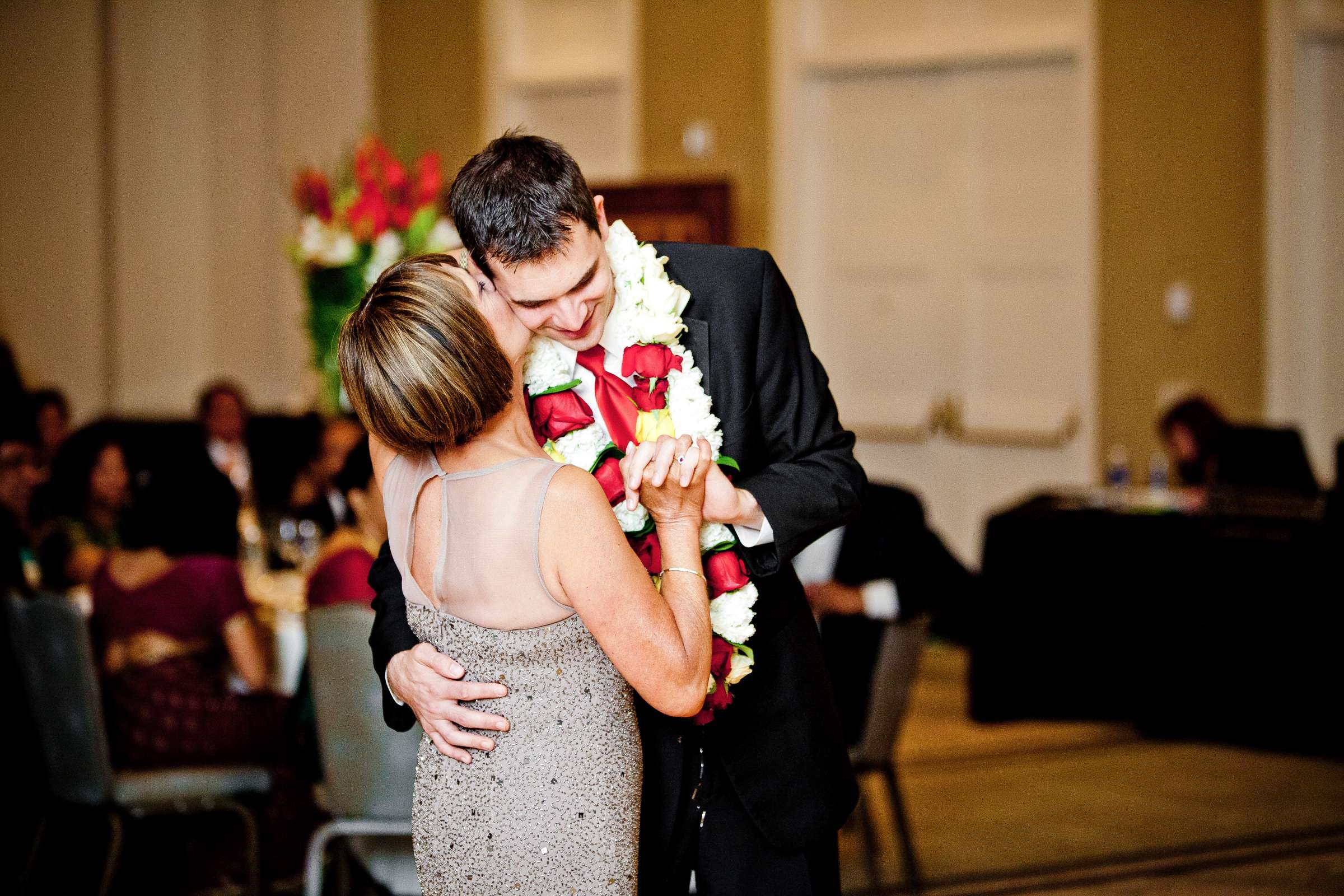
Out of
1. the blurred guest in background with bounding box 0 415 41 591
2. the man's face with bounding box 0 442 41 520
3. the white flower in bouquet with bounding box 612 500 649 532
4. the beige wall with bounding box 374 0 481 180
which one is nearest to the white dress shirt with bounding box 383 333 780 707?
the white flower in bouquet with bounding box 612 500 649 532

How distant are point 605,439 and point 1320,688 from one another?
165 inches

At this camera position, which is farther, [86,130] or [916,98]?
[86,130]

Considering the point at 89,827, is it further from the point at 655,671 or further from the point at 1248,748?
the point at 1248,748

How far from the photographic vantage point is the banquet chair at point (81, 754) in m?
3.12

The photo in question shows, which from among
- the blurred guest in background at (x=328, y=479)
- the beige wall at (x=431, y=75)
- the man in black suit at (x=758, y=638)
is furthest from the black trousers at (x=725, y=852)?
the beige wall at (x=431, y=75)

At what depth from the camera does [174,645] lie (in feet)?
11.0

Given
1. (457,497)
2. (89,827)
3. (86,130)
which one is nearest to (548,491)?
(457,497)

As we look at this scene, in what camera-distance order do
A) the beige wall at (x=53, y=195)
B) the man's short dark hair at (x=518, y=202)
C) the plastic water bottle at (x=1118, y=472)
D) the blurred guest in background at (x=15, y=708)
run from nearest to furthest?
the man's short dark hair at (x=518, y=202), the blurred guest in background at (x=15, y=708), the plastic water bottle at (x=1118, y=472), the beige wall at (x=53, y=195)

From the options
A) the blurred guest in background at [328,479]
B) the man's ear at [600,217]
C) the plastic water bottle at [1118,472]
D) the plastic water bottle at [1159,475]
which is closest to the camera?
the man's ear at [600,217]

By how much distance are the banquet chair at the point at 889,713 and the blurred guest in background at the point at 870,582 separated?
4 centimetres

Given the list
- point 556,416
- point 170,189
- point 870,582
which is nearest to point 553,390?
point 556,416

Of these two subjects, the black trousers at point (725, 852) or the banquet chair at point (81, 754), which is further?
the banquet chair at point (81, 754)

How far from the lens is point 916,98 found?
773cm

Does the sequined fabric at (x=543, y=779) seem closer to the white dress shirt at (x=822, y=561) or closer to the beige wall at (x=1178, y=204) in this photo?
the white dress shirt at (x=822, y=561)
